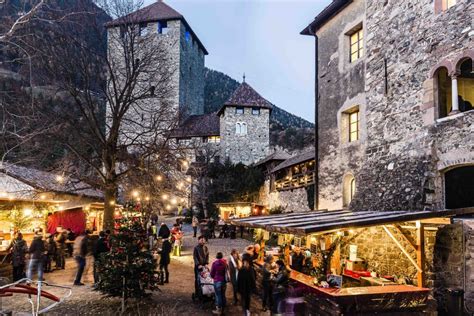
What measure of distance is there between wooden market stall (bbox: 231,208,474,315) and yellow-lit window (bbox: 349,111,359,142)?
3490 mm

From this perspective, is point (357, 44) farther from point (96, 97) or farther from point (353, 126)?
point (96, 97)

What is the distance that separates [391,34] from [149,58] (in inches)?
368

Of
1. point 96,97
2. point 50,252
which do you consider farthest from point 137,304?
point 96,97

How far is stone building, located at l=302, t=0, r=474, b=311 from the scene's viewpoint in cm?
821

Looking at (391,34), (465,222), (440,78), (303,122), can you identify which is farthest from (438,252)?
(303,122)

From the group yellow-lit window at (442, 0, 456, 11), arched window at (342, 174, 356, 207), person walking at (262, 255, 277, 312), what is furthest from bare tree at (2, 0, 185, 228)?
yellow-lit window at (442, 0, 456, 11)

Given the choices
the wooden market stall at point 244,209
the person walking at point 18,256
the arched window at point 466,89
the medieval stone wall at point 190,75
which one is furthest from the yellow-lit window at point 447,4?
the medieval stone wall at point 190,75

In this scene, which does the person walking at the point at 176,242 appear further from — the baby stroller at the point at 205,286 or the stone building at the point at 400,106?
the baby stroller at the point at 205,286

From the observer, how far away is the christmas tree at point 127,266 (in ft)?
28.2

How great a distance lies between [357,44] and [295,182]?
14.7 m

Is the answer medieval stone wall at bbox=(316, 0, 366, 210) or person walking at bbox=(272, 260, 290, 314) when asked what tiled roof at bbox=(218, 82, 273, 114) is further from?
person walking at bbox=(272, 260, 290, 314)

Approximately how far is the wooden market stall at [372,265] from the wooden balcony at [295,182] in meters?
12.5

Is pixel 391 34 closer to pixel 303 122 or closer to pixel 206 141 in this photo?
pixel 206 141

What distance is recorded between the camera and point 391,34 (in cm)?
1077
